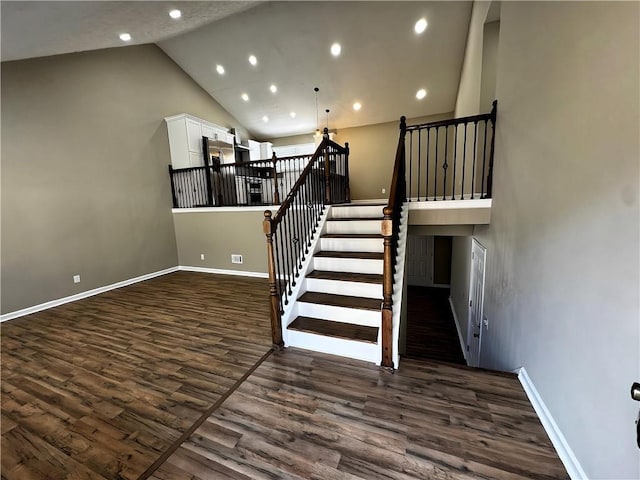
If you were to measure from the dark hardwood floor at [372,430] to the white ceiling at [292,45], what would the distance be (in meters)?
3.87

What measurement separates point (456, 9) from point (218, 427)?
6.57 meters

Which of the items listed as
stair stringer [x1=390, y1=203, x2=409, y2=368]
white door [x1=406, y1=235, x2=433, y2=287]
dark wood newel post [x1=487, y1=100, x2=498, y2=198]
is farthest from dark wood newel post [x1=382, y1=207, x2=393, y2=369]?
white door [x1=406, y1=235, x2=433, y2=287]

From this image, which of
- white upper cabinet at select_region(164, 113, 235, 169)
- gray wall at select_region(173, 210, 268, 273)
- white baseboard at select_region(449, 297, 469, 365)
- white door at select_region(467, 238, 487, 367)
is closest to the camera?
white door at select_region(467, 238, 487, 367)

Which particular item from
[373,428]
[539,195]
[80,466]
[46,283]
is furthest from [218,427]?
[46,283]

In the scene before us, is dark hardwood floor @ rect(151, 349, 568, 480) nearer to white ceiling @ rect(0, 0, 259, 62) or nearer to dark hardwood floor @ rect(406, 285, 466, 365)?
dark hardwood floor @ rect(406, 285, 466, 365)

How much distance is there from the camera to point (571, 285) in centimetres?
148

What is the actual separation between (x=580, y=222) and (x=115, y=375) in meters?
3.66

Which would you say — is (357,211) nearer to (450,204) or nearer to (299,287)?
(450,204)

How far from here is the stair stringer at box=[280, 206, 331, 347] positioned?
2.74 metres

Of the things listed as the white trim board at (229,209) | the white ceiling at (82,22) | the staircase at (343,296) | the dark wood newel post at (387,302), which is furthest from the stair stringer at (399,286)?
the white ceiling at (82,22)

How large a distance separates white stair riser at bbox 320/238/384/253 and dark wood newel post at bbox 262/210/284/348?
110 cm

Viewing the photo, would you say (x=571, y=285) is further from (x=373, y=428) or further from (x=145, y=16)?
(x=145, y=16)

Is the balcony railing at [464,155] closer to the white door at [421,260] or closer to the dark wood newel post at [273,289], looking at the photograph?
the white door at [421,260]

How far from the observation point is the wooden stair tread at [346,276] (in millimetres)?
2907
